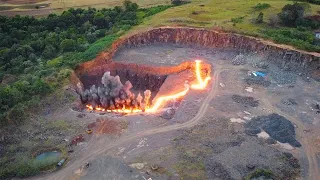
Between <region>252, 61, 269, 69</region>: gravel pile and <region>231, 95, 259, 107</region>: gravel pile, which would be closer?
<region>231, 95, 259, 107</region>: gravel pile

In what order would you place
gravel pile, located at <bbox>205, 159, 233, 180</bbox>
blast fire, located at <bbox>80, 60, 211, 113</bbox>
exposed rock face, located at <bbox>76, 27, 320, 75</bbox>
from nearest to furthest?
gravel pile, located at <bbox>205, 159, 233, 180</bbox> → blast fire, located at <bbox>80, 60, 211, 113</bbox> → exposed rock face, located at <bbox>76, 27, 320, 75</bbox>

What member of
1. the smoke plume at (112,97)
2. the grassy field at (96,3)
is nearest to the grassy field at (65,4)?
the grassy field at (96,3)

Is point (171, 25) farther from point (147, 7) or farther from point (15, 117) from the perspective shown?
point (15, 117)

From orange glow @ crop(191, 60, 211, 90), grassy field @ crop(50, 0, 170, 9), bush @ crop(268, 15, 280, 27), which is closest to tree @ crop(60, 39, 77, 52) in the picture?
orange glow @ crop(191, 60, 211, 90)

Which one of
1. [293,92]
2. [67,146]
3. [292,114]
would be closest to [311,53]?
[293,92]

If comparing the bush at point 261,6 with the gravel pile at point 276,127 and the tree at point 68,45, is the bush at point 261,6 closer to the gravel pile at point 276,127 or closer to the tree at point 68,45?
the gravel pile at point 276,127

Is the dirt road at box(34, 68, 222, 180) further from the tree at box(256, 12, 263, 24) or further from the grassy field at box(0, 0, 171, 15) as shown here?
the grassy field at box(0, 0, 171, 15)

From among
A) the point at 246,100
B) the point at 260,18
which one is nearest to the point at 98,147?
Result: the point at 246,100
